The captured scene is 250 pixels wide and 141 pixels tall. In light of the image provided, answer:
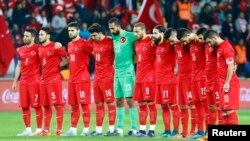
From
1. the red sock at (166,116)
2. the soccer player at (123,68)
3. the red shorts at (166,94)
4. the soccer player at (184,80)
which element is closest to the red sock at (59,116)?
the soccer player at (123,68)

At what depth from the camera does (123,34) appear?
23.9 metres

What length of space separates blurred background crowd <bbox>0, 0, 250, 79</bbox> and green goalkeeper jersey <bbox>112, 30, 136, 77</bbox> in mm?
11180

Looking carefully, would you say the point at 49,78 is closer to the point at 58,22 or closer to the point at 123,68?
the point at 123,68

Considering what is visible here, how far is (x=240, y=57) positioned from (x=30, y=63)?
15.5 m

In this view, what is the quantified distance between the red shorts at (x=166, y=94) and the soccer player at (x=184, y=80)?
0.14 metres

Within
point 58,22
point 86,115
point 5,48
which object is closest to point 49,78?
point 86,115

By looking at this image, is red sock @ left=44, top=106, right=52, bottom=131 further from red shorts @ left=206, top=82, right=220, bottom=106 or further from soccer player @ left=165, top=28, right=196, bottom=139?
red shorts @ left=206, top=82, right=220, bottom=106

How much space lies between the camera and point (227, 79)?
20.8 meters

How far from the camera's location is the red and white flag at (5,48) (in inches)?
1346

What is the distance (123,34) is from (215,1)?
59.0 feet

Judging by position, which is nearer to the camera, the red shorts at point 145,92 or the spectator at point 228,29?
the red shorts at point 145,92

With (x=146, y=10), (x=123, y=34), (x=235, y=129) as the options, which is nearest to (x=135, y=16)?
(x=146, y=10)

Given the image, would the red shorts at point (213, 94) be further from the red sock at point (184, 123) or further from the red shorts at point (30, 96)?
the red shorts at point (30, 96)

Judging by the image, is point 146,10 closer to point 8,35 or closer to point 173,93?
point 8,35
